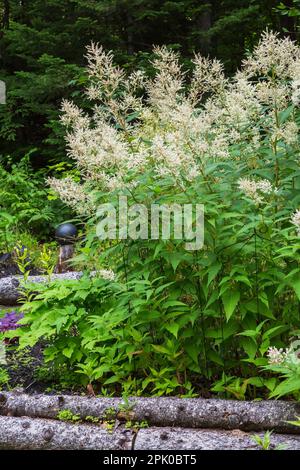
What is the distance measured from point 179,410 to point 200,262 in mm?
844

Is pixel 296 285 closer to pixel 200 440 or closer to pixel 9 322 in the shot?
pixel 200 440

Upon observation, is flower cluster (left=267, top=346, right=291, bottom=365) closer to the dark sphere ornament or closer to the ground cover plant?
the ground cover plant

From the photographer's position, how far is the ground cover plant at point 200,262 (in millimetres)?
3660

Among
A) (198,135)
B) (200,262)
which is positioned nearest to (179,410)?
(200,262)

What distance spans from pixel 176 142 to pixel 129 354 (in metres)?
1.30

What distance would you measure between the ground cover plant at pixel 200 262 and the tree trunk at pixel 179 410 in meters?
0.16

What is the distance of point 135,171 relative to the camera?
4016 millimetres

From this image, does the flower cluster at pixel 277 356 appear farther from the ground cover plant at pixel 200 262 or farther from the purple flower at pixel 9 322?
the purple flower at pixel 9 322

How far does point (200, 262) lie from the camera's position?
3666 mm

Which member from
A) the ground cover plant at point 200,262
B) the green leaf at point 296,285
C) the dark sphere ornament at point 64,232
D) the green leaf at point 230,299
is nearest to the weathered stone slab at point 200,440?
the ground cover plant at point 200,262

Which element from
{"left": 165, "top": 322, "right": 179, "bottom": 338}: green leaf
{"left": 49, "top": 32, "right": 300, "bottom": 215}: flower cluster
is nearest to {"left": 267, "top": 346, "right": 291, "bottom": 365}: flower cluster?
{"left": 165, "top": 322, "right": 179, "bottom": 338}: green leaf
